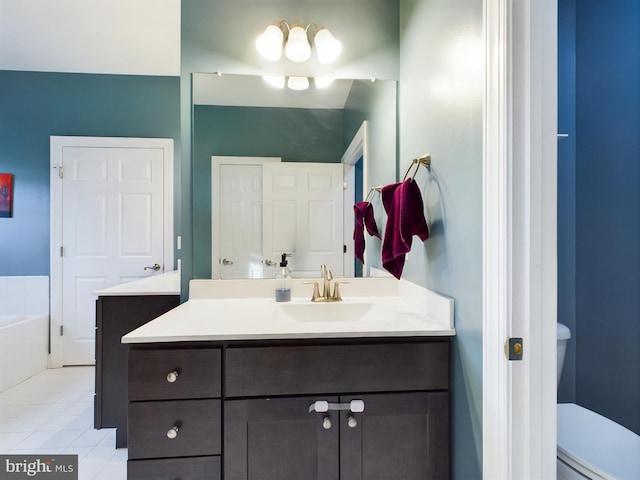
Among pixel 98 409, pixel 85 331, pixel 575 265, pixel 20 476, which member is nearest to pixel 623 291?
pixel 575 265

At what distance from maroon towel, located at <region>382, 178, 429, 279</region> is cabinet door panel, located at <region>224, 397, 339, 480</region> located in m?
0.56

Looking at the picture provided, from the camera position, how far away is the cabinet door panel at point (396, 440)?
964 mm

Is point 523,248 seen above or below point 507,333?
above

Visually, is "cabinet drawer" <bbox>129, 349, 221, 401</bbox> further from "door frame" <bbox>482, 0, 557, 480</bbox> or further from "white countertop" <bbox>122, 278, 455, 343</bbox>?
"door frame" <bbox>482, 0, 557, 480</bbox>

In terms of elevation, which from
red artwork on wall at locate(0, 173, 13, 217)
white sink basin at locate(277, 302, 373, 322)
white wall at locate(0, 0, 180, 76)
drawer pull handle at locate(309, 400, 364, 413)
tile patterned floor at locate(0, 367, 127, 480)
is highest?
white wall at locate(0, 0, 180, 76)

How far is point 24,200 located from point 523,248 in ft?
12.2

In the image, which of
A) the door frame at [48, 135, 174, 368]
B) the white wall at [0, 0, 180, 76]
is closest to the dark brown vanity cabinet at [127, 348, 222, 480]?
the white wall at [0, 0, 180, 76]

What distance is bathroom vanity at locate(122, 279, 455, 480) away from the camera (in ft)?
3.04

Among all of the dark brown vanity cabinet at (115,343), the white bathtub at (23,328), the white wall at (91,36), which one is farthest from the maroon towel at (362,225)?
the white bathtub at (23,328)

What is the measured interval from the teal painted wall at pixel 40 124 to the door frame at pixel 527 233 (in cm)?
301

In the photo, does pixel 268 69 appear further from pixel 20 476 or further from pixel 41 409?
pixel 41 409

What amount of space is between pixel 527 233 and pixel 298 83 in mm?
1311

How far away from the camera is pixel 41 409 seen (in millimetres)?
1989

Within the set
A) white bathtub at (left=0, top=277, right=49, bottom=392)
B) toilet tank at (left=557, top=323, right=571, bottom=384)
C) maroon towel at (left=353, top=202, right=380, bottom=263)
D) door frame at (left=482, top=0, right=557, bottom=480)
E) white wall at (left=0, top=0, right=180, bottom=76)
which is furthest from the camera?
white bathtub at (left=0, top=277, right=49, bottom=392)
